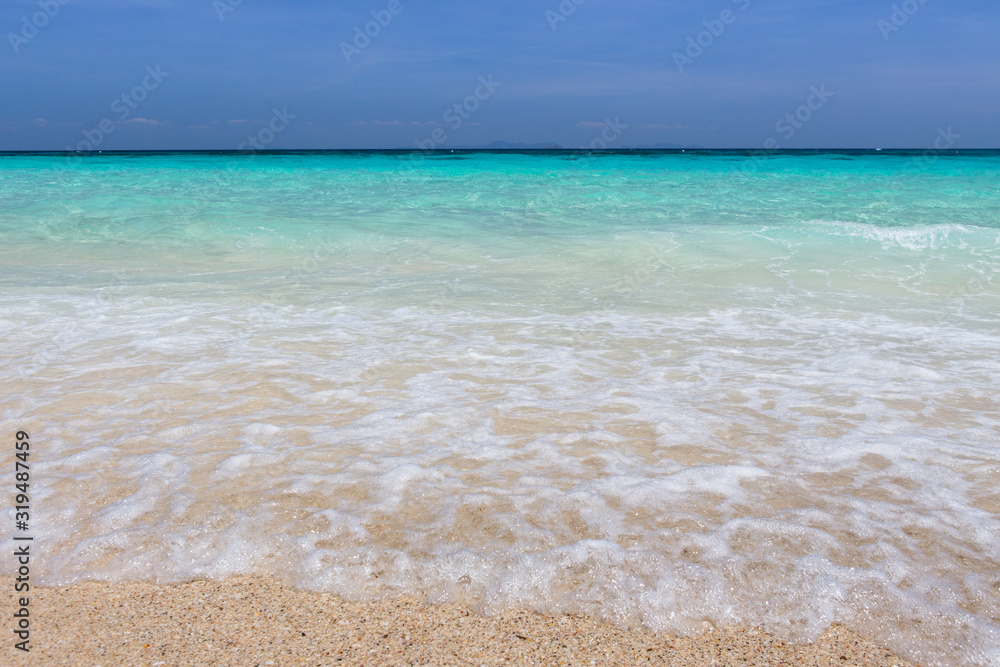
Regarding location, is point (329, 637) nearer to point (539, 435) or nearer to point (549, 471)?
point (549, 471)

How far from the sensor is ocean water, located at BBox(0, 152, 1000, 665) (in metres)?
2.48

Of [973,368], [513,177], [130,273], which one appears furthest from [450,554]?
[513,177]

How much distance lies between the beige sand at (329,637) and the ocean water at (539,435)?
0.31 ft

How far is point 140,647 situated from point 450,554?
1.08m

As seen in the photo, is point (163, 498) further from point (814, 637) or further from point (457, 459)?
point (814, 637)

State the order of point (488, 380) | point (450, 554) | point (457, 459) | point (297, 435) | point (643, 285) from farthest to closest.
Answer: point (643, 285)
point (488, 380)
point (297, 435)
point (457, 459)
point (450, 554)

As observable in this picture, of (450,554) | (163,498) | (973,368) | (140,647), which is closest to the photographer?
(140,647)

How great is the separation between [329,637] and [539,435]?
1805 mm

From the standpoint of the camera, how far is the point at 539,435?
12.2ft

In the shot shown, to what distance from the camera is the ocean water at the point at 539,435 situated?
2.48 metres

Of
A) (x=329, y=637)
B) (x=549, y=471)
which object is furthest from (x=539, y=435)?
(x=329, y=637)

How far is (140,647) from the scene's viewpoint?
6.82 ft

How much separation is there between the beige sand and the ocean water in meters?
0.10

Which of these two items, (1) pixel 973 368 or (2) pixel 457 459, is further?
(1) pixel 973 368
